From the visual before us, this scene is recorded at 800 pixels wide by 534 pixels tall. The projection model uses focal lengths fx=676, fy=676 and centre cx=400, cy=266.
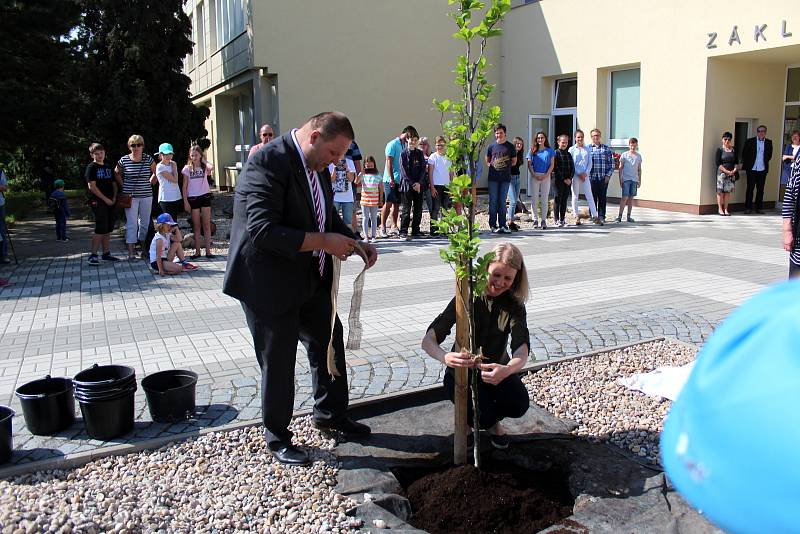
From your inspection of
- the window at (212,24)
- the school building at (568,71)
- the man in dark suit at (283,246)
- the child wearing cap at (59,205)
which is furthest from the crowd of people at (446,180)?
the window at (212,24)

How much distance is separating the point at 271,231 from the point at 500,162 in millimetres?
9908

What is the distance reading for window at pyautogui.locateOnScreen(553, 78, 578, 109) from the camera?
65.5 feet

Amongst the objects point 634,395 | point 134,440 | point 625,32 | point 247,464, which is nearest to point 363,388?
point 247,464

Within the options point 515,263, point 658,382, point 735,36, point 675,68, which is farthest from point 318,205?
point 675,68

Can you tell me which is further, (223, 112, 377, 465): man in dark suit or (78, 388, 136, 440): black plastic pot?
(78, 388, 136, 440): black plastic pot

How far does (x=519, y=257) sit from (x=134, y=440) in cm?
256

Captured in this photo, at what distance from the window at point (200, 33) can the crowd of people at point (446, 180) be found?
17.7 metres

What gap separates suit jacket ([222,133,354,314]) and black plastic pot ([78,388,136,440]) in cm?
110

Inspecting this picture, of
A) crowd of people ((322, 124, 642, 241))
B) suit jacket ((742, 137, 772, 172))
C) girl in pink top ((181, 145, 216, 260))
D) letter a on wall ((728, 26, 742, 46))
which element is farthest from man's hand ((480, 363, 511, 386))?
suit jacket ((742, 137, 772, 172))

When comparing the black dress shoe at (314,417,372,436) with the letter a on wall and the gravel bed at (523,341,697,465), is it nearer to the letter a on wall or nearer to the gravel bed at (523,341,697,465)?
the gravel bed at (523,341,697,465)

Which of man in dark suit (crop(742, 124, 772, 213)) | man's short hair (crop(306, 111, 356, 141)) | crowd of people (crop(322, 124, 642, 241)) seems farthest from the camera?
man in dark suit (crop(742, 124, 772, 213))

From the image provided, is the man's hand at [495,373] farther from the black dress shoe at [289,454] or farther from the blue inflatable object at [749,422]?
the blue inflatable object at [749,422]

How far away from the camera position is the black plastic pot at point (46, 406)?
13.7 ft

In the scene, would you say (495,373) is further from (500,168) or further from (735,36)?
(735,36)
